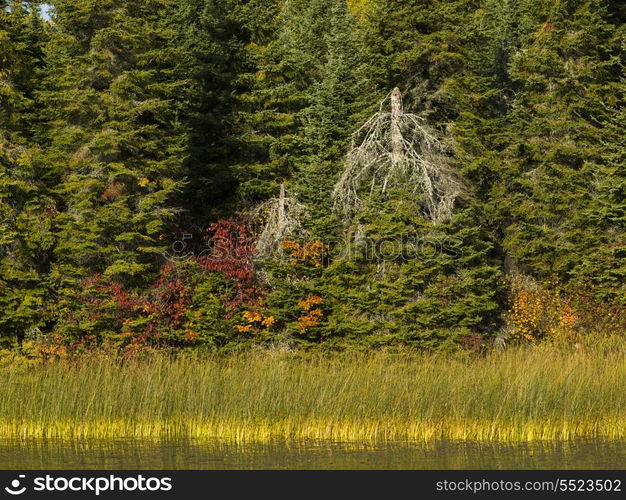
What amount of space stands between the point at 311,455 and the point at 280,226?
45.1 feet

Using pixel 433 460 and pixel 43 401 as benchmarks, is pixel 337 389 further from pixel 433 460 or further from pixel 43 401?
pixel 43 401

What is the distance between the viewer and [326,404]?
48.4ft

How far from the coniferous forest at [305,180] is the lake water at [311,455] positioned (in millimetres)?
8800

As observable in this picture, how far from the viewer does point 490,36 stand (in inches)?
1276

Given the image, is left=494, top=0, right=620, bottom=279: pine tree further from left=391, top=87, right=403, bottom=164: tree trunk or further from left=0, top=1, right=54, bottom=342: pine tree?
left=0, top=1, right=54, bottom=342: pine tree

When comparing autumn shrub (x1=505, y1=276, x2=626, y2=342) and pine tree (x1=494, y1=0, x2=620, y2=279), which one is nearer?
autumn shrub (x1=505, y1=276, x2=626, y2=342)

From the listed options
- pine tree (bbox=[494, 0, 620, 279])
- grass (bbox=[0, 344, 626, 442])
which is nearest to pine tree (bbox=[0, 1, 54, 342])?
grass (bbox=[0, 344, 626, 442])

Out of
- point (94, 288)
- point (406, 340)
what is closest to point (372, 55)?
point (406, 340)

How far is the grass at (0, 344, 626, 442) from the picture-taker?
47.3 feet

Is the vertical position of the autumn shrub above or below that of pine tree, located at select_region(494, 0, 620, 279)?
below

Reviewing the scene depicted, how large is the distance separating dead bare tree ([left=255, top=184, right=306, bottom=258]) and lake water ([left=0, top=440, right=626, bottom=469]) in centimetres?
1233

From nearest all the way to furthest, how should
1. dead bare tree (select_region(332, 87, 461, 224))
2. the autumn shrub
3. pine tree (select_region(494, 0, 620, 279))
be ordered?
dead bare tree (select_region(332, 87, 461, 224))
the autumn shrub
pine tree (select_region(494, 0, 620, 279))

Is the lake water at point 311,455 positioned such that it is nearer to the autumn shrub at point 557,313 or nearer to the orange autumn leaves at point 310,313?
the orange autumn leaves at point 310,313

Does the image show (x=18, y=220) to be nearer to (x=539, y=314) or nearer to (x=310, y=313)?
(x=310, y=313)
